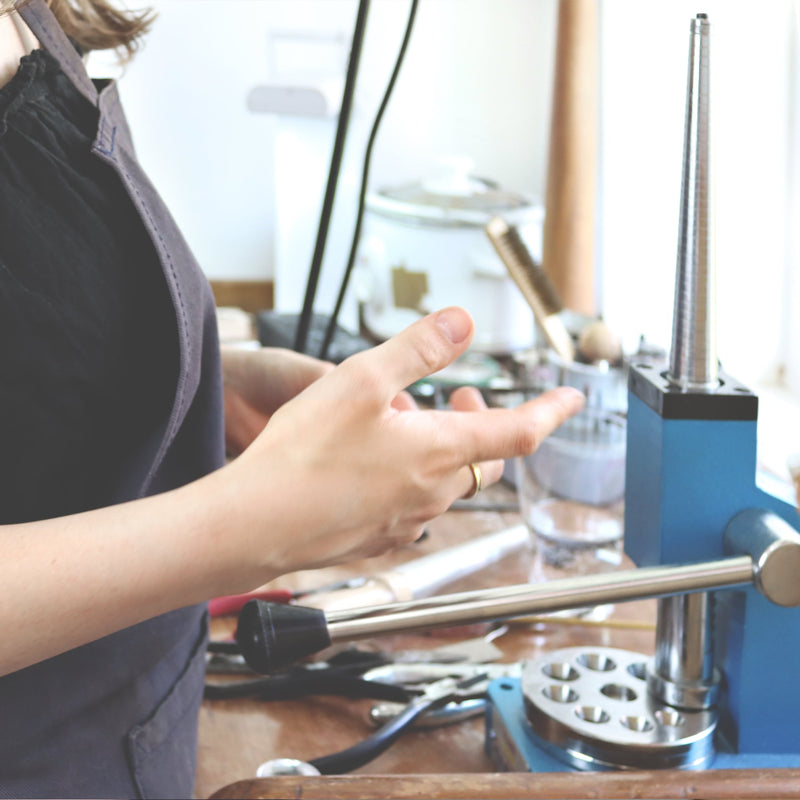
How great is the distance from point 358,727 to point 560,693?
0.45ft

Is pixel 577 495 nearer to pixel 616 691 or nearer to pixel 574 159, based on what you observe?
pixel 616 691

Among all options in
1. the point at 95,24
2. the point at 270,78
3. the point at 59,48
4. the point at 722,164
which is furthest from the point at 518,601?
the point at 270,78

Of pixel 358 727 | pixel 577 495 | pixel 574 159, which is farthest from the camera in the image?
pixel 574 159

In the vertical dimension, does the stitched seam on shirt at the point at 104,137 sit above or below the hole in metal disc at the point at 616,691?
above

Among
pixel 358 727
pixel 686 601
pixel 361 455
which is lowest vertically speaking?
pixel 358 727

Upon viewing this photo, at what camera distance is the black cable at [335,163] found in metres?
0.72

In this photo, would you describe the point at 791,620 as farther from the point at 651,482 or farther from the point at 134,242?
the point at 134,242

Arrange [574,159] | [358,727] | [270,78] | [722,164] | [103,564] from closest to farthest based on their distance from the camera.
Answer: [103,564] → [358,727] → [722,164] → [574,159] → [270,78]

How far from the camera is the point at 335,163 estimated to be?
0.82 meters

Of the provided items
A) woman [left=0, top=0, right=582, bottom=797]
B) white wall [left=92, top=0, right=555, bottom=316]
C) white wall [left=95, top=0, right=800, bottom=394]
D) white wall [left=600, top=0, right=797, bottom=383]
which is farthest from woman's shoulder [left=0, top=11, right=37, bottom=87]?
white wall [left=92, top=0, right=555, bottom=316]

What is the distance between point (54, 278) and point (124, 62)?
0.35 meters

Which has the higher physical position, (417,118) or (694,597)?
(417,118)

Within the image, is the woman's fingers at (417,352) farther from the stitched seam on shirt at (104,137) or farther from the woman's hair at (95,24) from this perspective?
the woman's hair at (95,24)

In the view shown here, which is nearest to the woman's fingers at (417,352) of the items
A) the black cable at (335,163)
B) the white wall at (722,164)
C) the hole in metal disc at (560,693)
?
the hole in metal disc at (560,693)
